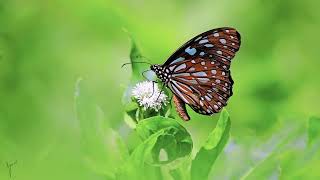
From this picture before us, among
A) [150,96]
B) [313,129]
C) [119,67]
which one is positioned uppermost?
[119,67]

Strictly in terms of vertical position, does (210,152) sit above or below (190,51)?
below

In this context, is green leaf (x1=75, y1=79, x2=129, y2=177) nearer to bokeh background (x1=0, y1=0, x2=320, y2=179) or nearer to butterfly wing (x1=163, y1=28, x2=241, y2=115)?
bokeh background (x1=0, y1=0, x2=320, y2=179)

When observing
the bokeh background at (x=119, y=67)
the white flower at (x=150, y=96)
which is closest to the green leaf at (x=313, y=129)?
the bokeh background at (x=119, y=67)

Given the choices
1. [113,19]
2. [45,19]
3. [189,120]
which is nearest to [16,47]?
[45,19]
